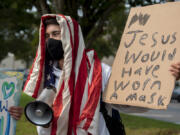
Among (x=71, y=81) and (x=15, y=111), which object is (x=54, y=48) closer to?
(x=71, y=81)

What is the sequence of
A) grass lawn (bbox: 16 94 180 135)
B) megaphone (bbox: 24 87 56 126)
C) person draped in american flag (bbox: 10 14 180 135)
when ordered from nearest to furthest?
megaphone (bbox: 24 87 56 126), person draped in american flag (bbox: 10 14 180 135), grass lawn (bbox: 16 94 180 135)

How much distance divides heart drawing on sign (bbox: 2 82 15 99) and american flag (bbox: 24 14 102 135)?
13 cm

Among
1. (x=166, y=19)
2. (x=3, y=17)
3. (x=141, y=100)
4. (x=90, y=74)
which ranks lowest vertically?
(x=141, y=100)

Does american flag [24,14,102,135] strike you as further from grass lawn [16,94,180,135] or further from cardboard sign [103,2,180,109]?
grass lawn [16,94,180,135]

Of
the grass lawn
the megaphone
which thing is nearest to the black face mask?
the megaphone

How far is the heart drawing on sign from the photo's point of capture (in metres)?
2.34

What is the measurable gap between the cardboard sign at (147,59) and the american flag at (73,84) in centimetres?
14

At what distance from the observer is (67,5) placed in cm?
734

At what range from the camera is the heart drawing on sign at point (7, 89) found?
2.34 meters

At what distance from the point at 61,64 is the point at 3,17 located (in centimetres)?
841

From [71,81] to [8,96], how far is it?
1.80 ft

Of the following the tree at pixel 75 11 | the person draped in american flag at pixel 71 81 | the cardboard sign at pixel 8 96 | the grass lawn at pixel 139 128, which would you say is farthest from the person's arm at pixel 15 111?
the tree at pixel 75 11

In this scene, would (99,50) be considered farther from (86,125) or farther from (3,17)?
(86,125)

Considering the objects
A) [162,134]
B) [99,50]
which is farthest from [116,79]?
[99,50]
